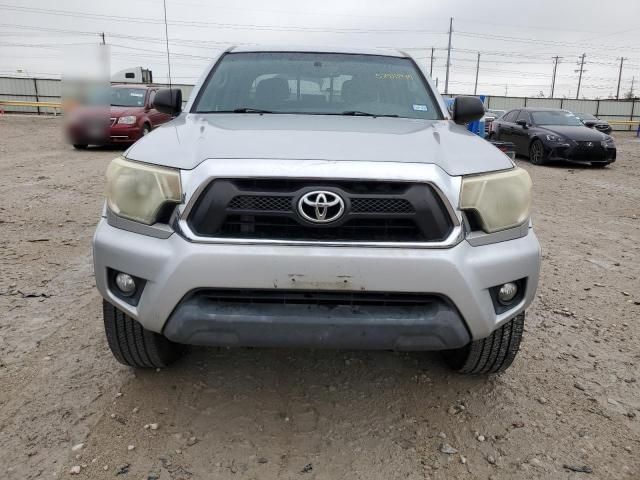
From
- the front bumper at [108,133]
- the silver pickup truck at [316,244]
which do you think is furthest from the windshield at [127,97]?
the silver pickup truck at [316,244]

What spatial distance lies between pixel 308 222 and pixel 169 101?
1.96 meters

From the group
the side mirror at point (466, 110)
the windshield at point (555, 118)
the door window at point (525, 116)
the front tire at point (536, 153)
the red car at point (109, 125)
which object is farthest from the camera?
the door window at point (525, 116)

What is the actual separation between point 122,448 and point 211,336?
2.09ft

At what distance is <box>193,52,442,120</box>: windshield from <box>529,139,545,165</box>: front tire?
31.7 feet

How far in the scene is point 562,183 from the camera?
983 centimetres

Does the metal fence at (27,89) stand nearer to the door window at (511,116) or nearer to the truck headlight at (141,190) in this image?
the door window at (511,116)

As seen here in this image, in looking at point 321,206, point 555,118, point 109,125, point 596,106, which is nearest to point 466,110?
point 321,206

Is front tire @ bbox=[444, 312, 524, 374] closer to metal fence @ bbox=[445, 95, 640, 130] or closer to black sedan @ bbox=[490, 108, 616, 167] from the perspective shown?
black sedan @ bbox=[490, 108, 616, 167]

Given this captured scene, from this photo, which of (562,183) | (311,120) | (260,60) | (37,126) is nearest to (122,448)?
(311,120)

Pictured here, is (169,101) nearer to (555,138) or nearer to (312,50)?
(312,50)

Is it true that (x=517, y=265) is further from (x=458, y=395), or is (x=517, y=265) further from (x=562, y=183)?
(x=562, y=183)

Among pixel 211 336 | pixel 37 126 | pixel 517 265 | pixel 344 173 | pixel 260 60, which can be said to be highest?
pixel 260 60

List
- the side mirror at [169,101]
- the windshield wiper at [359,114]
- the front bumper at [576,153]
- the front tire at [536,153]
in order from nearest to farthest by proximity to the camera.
→ the windshield wiper at [359,114] < the side mirror at [169,101] < the front bumper at [576,153] < the front tire at [536,153]

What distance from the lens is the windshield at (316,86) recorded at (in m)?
3.21
